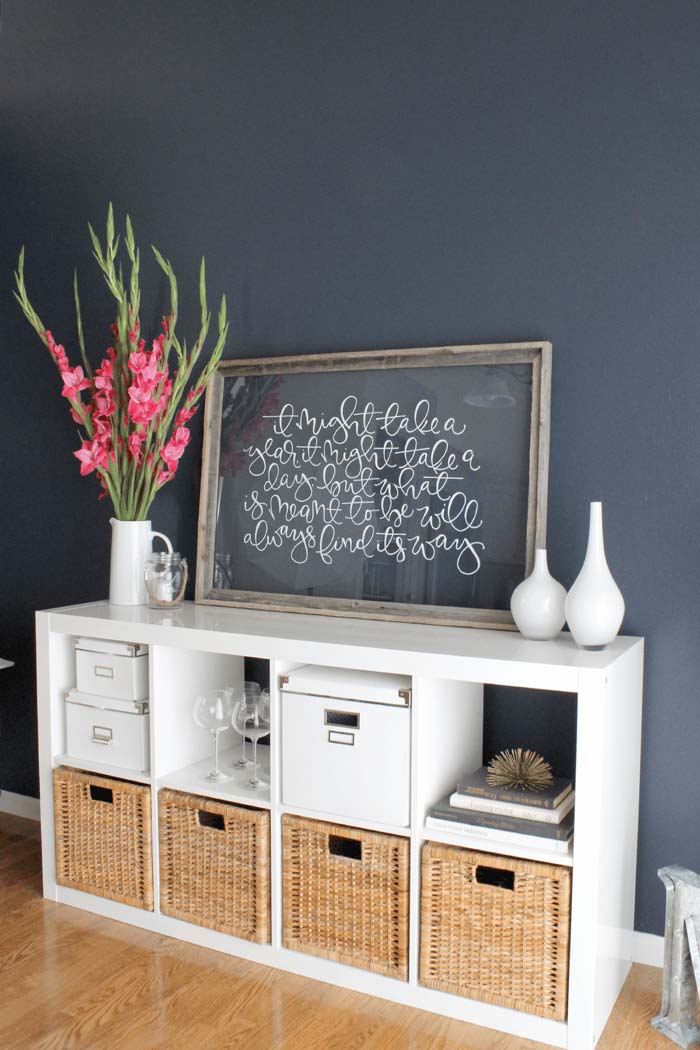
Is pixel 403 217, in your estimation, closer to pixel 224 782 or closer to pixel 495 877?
pixel 224 782

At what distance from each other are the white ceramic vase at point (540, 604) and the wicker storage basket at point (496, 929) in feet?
1.68

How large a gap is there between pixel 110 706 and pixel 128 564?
41 centimetres

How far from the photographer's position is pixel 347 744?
88.0 inches

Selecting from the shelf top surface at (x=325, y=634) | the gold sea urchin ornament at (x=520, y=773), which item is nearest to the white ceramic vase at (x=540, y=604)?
the shelf top surface at (x=325, y=634)

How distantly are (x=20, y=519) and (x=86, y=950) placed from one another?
1.46 meters

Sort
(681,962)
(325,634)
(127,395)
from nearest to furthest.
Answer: (681,962) → (325,634) → (127,395)

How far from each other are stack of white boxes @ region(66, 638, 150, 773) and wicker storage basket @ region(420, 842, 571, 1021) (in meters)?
0.86

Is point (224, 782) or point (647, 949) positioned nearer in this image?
point (647, 949)

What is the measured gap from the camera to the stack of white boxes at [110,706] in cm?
257

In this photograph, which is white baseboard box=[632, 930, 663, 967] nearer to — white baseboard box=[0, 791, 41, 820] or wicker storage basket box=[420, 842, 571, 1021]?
wicker storage basket box=[420, 842, 571, 1021]

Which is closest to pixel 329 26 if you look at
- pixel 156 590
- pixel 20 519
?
→ pixel 156 590

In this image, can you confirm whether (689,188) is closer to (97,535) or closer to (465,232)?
(465,232)

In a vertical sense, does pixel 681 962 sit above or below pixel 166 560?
below

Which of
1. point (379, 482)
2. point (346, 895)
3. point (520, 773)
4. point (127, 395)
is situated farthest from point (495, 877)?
point (127, 395)
